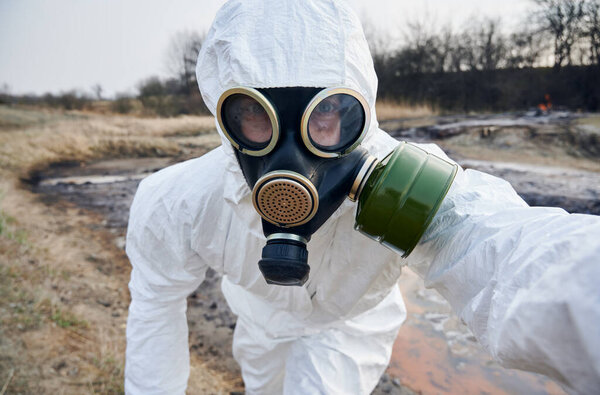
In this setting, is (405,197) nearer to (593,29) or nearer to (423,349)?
(423,349)

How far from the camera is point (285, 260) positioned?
3.47 feet

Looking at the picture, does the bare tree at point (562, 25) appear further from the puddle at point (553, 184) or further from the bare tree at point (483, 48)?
the puddle at point (553, 184)

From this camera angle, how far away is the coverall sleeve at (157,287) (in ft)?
4.69

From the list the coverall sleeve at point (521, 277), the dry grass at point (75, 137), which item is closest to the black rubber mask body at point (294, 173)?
the coverall sleeve at point (521, 277)

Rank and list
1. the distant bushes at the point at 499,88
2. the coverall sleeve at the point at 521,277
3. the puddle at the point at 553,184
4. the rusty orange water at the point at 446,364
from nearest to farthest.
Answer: the coverall sleeve at the point at 521,277 → the rusty orange water at the point at 446,364 → the puddle at the point at 553,184 → the distant bushes at the point at 499,88

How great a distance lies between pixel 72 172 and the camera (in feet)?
25.3

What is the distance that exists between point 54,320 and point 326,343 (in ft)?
6.13

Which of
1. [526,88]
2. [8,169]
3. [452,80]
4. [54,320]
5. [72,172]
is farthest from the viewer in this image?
[452,80]

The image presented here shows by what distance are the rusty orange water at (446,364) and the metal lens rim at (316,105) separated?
5.75 ft

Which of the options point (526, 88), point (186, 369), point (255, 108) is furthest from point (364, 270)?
point (526, 88)

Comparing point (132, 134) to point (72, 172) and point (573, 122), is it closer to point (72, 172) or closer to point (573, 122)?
point (72, 172)

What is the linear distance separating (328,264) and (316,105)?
2.11ft

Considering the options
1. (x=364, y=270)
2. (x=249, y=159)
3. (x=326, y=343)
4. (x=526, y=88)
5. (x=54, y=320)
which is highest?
(x=526, y=88)

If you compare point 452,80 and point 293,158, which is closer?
point 293,158
